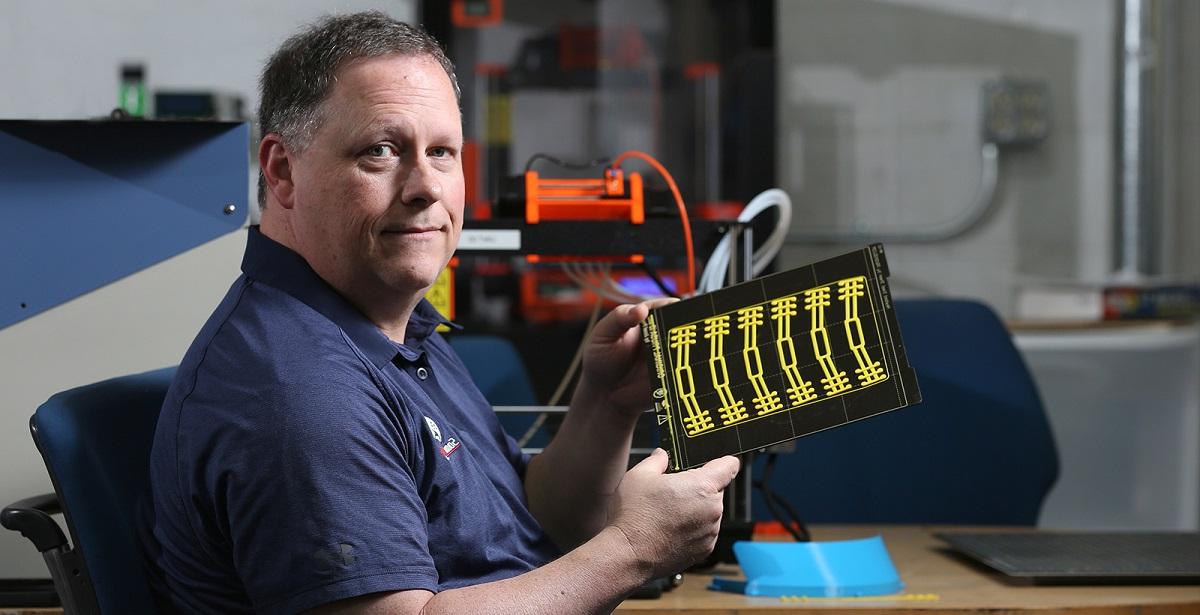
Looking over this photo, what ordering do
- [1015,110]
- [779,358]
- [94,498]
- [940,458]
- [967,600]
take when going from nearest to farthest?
[94,498] → [779,358] → [967,600] → [940,458] → [1015,110]

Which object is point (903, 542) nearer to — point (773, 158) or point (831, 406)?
point (831, 406)

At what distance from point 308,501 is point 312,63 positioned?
44 cm

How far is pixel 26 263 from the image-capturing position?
1.31 meters

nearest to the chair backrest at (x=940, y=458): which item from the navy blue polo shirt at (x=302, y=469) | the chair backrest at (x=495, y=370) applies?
the chair backrest at (x=495, y=370)

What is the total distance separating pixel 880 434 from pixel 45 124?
1434mm

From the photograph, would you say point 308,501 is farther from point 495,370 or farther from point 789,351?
point 495,370

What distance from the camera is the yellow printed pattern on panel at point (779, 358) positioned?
1.13m

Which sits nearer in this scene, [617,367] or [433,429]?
[433,429]

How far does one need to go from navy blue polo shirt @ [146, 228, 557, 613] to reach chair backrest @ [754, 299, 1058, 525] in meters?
0.99

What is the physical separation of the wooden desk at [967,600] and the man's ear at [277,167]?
1.88ft

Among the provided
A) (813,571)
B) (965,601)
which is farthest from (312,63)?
(965,601)

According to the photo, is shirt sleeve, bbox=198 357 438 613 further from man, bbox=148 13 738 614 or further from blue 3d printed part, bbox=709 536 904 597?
blue 3d printed part, bbox=709 536 904 597

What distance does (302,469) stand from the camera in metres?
0.92

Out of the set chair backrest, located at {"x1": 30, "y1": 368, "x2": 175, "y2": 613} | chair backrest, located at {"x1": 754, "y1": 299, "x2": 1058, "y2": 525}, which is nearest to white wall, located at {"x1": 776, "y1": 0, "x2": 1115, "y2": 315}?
chair backrest, located at {"x1": 754, "y1": 299, "x2": 1058, "y2": 525}
